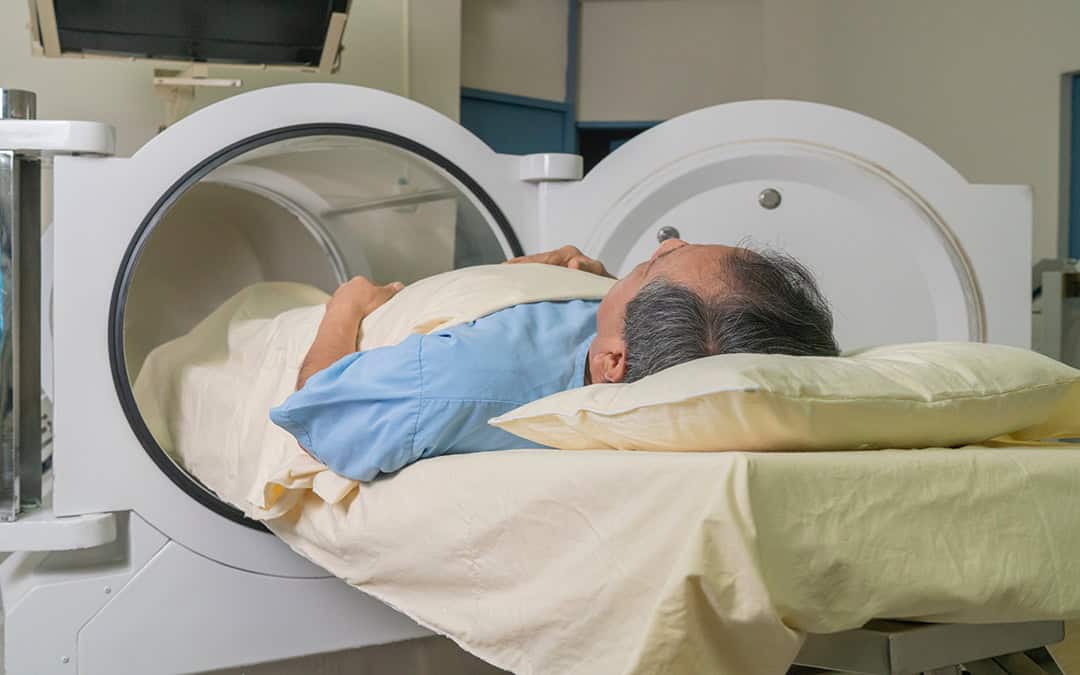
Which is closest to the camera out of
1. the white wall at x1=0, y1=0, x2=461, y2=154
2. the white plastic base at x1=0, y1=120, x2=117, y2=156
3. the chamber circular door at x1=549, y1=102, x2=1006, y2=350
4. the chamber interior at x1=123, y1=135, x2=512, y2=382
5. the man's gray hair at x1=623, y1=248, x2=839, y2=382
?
the man's gray hair at x1=623, y1=248, x2=839, y2=382

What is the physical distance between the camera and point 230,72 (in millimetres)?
3361

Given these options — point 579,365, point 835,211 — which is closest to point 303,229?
point 835,211

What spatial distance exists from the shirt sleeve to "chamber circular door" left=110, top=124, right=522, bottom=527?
64cm

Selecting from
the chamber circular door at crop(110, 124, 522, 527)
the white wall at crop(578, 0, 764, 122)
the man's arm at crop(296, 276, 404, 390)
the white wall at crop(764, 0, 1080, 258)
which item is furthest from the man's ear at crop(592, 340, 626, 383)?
the white wall at crop(578, 0, 764, 122)

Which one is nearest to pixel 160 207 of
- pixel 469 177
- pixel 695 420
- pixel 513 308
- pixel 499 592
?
pixel 469 177

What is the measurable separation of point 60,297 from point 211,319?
69 cm

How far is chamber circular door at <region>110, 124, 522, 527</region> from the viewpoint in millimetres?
1882

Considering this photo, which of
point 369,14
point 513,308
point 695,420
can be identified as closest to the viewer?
point 695,420

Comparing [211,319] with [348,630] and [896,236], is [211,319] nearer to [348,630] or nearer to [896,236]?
[348,630]

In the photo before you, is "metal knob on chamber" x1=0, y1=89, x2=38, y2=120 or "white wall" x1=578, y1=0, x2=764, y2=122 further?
"white wall" x1=578, y1=0, x2=764, y2=122

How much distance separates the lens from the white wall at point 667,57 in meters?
5.41

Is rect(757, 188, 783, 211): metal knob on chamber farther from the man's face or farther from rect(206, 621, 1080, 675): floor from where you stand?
rect(206, 621, 1080, 675): floor

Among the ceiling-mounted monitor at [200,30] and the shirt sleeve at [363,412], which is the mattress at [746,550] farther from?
the ceiling-mounted monitor at [200,30]

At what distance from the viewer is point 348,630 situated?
1.92 m
